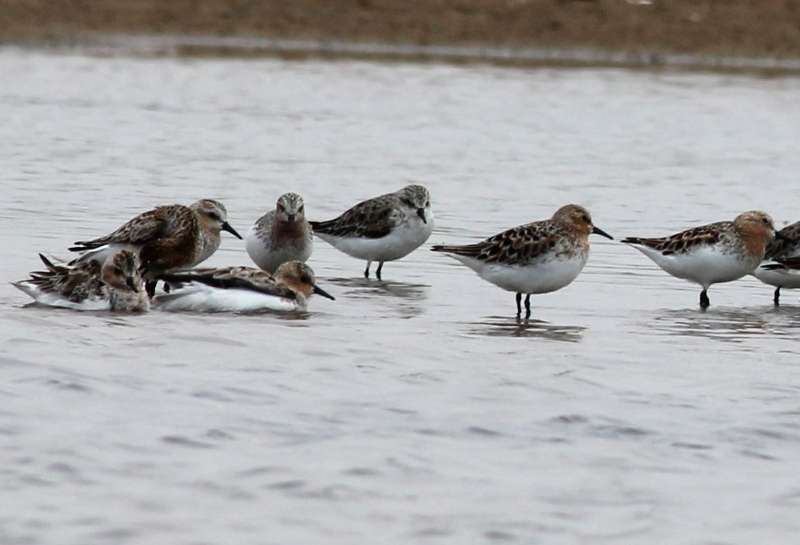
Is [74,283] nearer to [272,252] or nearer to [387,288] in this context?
[272,252]

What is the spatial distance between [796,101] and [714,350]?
1051 inches

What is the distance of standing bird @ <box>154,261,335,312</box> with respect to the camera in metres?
14.2

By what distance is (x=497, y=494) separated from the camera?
909 centimetres

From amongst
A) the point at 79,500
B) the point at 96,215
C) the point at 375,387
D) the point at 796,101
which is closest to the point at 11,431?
the point at 79,500

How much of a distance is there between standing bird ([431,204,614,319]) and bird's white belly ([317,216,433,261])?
176 centimetres

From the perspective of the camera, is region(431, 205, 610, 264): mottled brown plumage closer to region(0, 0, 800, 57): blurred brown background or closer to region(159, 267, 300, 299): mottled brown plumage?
region(159, 267, 300, 299): mottled brown plumage

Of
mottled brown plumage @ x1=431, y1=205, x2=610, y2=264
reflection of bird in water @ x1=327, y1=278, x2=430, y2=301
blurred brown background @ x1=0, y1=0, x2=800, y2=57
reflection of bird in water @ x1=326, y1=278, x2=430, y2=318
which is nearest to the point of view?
mottled brown plumage @ x1=431, y1=205, x2=610, y2=264

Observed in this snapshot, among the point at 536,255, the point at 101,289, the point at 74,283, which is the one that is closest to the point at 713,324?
the point at 536,255

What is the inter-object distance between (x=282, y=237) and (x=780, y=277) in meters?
4.58

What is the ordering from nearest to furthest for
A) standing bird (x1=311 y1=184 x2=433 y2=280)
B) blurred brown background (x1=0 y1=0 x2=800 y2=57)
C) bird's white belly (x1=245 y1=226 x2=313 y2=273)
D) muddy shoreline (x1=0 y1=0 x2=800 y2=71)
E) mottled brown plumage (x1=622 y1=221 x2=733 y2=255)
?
mottled brown plumage (x1=622 y1=221 x2=733 y2=255) → bird's white belly (x1=245 y1=226 x2=313 y2=273) → standing bird (x1=311 y1=184 x2=433 y2=280) → muddy shoreline (x1=0 y1=0 x2=800 y2=71) → blurred brown background (x1=0 y1=0 x2=800 y2=57)

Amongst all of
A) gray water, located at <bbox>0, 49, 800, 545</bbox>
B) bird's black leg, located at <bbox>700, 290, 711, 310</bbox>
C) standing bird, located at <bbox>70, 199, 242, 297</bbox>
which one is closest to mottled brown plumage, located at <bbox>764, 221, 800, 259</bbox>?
gray water, located at <bbox>0, 49, 800, 545</bbox>

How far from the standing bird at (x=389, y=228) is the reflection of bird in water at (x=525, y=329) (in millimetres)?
2605

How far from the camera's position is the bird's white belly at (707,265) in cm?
1622

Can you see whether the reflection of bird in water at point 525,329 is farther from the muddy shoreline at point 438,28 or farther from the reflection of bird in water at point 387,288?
the muddy shoreline at point 438,28
